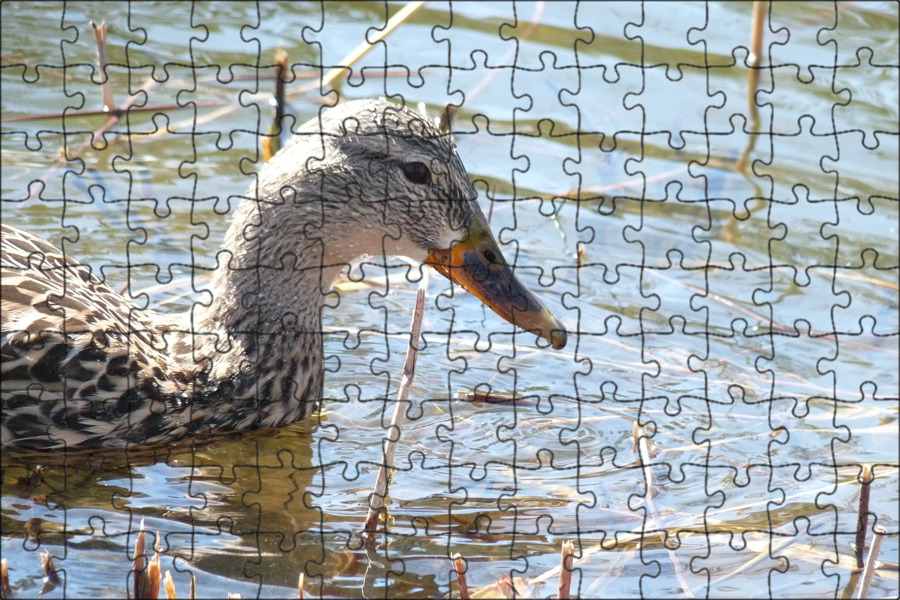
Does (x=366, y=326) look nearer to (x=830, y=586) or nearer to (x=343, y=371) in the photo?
(x=343, y=371)

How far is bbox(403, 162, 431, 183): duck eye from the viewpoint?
5781 mm

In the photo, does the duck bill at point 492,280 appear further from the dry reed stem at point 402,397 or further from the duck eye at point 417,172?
the dry reed stem at point 402,397

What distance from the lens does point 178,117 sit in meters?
9.02

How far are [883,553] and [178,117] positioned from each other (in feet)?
18.0

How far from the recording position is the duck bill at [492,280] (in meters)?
5.82

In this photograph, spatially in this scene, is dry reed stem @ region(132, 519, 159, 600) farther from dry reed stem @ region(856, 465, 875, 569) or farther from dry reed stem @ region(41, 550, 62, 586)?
dry reed stem @ region(856, 465, 875, 569)

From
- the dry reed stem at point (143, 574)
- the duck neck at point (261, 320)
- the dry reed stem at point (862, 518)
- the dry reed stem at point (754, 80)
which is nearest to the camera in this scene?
the dry reed stem at point (143, 574)

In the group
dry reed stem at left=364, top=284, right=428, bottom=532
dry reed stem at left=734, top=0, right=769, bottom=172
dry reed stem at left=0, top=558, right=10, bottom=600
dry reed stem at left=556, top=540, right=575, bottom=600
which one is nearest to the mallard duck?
dry reed stem at left=364, top=284, right=428, bottom=532

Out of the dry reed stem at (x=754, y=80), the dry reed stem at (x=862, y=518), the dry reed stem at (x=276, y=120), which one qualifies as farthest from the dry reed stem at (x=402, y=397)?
the dry reed stem at (x=754, y=80)

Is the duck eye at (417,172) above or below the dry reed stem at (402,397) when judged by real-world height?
above

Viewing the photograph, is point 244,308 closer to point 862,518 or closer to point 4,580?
point 4,580
